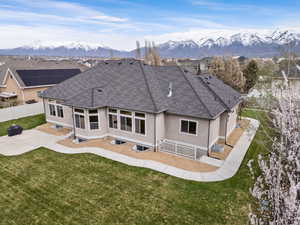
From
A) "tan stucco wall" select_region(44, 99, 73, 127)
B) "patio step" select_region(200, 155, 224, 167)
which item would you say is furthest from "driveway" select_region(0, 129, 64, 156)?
"patio step" select_region(200, 155, 224, 167)

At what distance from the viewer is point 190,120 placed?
41.5 feet

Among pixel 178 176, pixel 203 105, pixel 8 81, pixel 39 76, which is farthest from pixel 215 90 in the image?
pixel 8 81

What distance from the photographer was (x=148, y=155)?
12766mm

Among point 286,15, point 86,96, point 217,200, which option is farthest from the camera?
point 86,96

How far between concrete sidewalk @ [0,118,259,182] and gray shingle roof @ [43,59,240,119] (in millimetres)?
3062

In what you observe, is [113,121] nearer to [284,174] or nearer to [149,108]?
[149,108]

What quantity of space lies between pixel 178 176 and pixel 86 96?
9093 millimetres

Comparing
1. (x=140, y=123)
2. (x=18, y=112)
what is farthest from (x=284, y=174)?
(x=18, y=112)

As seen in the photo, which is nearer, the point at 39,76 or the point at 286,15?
the point at 286,15

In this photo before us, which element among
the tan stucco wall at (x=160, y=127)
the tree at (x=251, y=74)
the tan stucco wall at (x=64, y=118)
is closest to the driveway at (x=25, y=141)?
the tan stucco wall at (x=64, y=118)

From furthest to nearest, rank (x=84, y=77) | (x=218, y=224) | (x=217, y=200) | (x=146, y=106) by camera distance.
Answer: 1. (x=84, y=77)
2. (x=146, y=106)
3. (x=217, y=200)
4. (x=218, y=224)

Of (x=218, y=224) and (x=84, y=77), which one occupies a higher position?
(x=84, y=77)

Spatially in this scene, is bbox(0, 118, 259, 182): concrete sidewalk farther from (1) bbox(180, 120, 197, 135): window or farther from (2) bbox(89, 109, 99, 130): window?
(1) bbox(180, 120, 197, 135): window

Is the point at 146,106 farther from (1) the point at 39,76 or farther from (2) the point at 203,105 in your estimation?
(1) the point at 39,76
